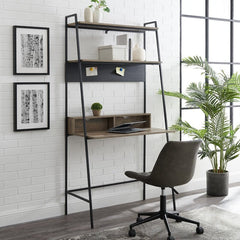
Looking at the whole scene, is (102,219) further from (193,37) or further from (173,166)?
(193,37)

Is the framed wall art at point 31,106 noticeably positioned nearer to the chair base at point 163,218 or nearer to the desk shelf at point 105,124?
the desk shelf at point 105,124

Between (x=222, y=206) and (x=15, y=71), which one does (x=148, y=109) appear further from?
(x=15, y=71)

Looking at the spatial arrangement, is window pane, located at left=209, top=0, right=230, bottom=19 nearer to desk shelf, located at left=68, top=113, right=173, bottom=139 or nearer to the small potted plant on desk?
desk shelf, located at left=68, top=113, right=173, bottom=139

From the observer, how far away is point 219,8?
5.96 meters

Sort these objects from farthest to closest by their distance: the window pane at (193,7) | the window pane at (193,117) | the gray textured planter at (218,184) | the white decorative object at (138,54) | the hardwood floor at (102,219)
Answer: the window pane at (193,117) < the window pane at (193,7) < the gray textured planter at (218,184) < the white decorative object at (138,54) < the hardwood floor at (102,219)

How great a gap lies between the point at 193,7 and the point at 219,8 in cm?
47

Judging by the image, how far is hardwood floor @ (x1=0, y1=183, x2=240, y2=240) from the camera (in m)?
4.08

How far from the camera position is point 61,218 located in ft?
14.9

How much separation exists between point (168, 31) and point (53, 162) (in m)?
2.05

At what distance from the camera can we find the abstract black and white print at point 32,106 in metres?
4.34

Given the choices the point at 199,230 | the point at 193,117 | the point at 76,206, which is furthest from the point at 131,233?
the point at 193,117

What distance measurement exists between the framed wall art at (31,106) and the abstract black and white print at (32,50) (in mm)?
190

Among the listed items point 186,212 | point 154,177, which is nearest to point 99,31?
point 154,177

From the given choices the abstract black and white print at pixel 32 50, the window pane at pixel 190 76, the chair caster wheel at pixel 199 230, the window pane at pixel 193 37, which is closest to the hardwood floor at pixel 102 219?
the chair caster wheel at pixel 199 230
